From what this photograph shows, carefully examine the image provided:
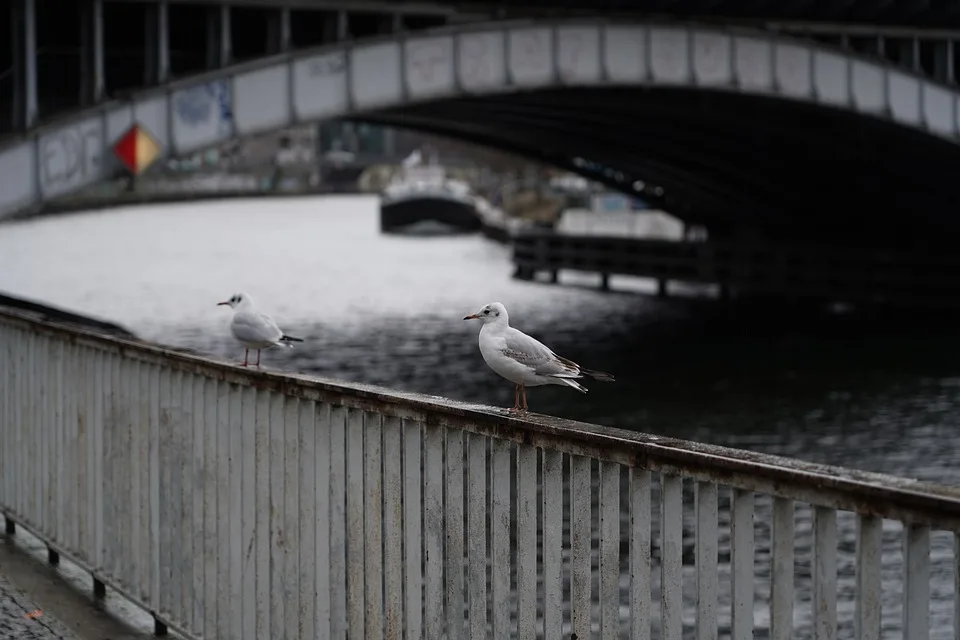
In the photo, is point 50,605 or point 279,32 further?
point 279,32

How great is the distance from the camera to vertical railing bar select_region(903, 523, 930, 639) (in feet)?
12.3

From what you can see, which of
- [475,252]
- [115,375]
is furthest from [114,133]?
[475,252]

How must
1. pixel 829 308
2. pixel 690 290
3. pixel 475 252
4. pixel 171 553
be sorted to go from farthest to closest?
pixel 475 252 → pixel 690 290 → pixel 829 308 → pixel 171 553

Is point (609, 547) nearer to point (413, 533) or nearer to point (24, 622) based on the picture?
point (413, 533)

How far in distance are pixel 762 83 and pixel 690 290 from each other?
52.1ft

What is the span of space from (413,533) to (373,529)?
0.24 m

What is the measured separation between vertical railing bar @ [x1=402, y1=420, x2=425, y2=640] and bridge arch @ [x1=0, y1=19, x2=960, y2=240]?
674 inches

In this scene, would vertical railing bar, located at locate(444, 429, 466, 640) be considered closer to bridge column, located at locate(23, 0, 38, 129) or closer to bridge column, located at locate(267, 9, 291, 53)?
bridge column, located at locate(23, 0, 38, 129)

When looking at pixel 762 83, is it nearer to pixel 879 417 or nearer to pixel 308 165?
pixel 879 417

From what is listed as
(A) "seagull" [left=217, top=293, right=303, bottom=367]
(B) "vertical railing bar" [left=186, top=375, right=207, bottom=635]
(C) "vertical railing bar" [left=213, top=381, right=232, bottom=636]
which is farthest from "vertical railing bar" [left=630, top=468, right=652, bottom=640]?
(A) "seagull" [left=217, top=293, right=303, bottom=367]

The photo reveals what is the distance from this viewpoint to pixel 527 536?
16.5 feet

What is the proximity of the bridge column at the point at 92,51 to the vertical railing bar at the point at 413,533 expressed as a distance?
1812cm

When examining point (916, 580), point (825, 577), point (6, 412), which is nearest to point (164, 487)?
point (6, 412)

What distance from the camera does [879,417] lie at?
19828 mm
